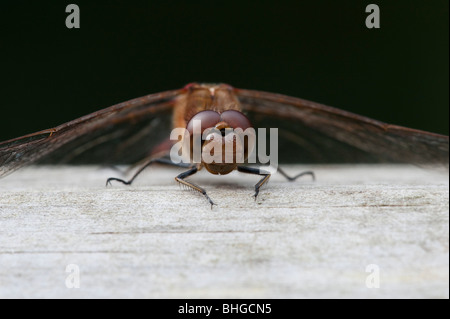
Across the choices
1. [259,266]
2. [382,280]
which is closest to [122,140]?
[259,266]

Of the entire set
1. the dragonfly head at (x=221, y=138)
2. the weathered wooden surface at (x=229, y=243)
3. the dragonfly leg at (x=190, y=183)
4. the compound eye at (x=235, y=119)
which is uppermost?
the compound eye at (x=235, y=119)

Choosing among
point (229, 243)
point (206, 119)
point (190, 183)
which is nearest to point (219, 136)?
point (206, 119)

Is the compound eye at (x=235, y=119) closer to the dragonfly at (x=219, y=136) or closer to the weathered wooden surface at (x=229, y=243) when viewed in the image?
the dragonfly at (x=219, y=136)

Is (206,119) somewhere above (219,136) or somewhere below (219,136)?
above

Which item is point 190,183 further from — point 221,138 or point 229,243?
point 229,243

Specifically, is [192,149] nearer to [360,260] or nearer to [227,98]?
[227,98]

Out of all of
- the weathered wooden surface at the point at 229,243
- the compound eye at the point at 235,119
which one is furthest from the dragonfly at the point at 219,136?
the weathered wooden surface at the point at 229,243

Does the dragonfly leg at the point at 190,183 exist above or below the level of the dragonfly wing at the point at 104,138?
below
